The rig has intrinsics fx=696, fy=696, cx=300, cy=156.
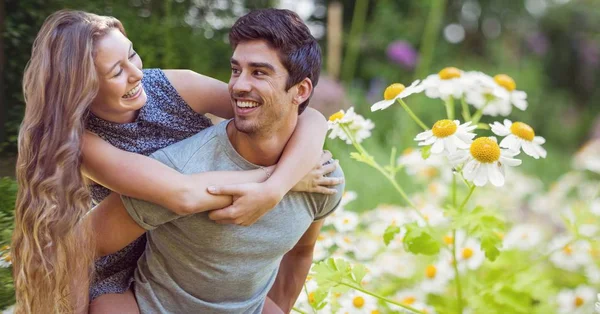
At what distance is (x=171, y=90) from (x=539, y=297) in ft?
5.61

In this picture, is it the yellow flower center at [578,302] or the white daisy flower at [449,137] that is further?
the yellow flower center at [578,302]

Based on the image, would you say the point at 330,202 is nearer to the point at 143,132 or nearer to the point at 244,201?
the point at 244,201

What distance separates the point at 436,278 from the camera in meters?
2.92

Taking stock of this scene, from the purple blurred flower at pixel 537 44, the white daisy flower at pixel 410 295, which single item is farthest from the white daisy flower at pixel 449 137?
the purple blurred flower at pixel 537 44

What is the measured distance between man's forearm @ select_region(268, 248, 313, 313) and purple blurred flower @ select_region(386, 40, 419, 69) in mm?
5410

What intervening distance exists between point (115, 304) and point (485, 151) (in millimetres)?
1092

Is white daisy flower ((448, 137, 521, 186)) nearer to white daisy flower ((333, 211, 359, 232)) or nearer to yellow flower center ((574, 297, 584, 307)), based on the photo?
white daisy flower ((333, 211, 359, 232))

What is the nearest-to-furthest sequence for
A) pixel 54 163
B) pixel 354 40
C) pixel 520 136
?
pixel 54 163
pixel 520 136
pixel 354 40

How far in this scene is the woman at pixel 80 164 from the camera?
158 centimetres

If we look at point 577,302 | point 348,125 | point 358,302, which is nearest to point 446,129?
point 348,125

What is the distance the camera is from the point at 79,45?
62.2 inches

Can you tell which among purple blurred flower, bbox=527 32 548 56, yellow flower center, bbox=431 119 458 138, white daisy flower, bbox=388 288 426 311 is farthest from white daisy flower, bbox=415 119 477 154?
purple blurred flower, bbox=527 32 548 56

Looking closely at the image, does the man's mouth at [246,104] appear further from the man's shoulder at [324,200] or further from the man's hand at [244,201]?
the man's shoulder at [324,200]

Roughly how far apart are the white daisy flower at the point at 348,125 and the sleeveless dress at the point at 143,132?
0.46 meters
